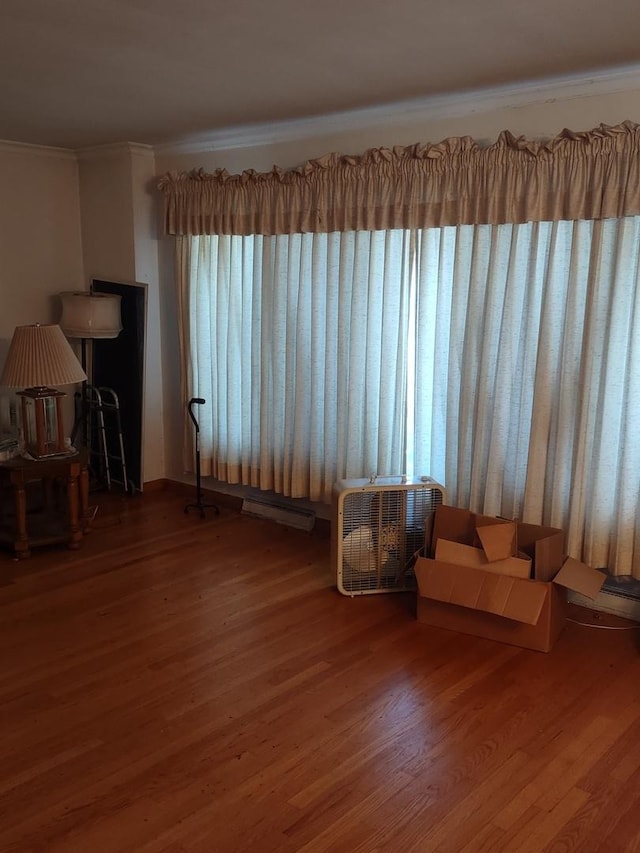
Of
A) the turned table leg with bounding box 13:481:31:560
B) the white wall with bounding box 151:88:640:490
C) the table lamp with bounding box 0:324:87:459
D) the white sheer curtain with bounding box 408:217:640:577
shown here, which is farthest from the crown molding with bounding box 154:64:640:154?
the turned table leg with bounding box 13:481:31:560

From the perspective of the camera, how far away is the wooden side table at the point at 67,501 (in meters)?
4.26

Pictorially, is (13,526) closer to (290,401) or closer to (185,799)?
(290,401)

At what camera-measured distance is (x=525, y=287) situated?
3580 mm

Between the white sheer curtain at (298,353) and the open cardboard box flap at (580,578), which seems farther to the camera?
the white sheer curtain at (298,353)

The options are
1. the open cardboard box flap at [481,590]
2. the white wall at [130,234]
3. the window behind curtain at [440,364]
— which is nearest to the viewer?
the open cardboard box flap at [481,590]

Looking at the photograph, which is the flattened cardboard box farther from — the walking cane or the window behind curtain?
the walking cane

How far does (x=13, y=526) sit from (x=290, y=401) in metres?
1.78

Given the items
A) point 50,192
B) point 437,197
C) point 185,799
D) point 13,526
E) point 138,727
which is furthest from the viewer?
point 50,192

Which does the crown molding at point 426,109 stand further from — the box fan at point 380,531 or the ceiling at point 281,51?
the box fan at point 380,531

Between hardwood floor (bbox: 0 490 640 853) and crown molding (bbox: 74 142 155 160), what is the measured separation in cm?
277

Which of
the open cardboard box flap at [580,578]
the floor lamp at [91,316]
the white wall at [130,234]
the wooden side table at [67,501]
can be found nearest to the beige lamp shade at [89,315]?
the floor lamp at [91,316]

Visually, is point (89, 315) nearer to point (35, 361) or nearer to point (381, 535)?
point (35, 361)

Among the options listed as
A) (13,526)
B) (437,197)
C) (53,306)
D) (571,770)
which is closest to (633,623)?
(571,770)

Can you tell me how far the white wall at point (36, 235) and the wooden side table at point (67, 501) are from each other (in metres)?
0.99
